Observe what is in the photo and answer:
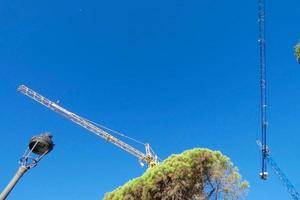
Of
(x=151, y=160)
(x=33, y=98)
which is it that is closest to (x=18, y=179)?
(x=151, y=160)

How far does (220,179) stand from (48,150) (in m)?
21.4

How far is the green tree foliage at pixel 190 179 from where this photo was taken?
26.2m

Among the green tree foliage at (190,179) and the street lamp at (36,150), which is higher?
the green tree foliage at (190,179)

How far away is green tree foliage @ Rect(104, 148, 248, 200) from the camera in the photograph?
2619cm

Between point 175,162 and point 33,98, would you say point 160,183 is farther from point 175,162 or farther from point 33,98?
point 33,98

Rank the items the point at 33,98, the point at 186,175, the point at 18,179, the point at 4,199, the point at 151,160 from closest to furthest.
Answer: the point at 4,199, the point at 18,179, the point at 186,175, the point at 151,160, the point at 33,98

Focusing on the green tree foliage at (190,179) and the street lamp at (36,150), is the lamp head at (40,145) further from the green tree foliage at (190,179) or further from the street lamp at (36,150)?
the green tree foliage at (190,179)

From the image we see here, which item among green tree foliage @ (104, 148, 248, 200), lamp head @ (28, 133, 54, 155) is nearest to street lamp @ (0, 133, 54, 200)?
lamp head @ (28, 133, 54, 155)

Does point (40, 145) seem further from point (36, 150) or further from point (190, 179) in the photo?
point (190, 179)

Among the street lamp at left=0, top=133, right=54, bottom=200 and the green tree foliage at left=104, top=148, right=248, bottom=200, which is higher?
the green tree foliage at left=104, top=148, right=248, bottom=200

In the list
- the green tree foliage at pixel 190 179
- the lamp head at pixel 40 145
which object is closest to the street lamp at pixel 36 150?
the lamp head at pixel 40 145

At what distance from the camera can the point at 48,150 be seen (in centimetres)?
616

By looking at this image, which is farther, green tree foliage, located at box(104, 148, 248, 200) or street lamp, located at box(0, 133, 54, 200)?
green tree foliage, located at box(104, 148, 248, 200)

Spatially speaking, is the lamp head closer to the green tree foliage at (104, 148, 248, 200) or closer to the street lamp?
the street lamp
